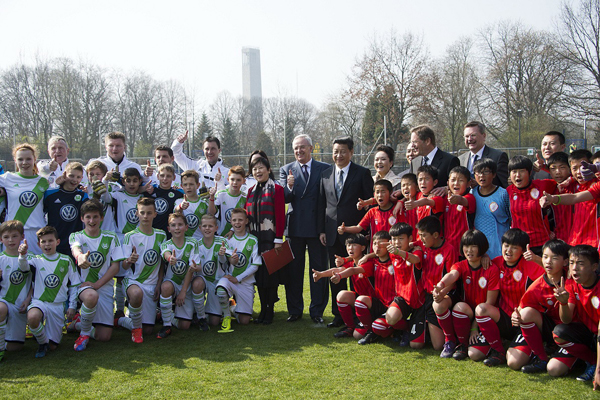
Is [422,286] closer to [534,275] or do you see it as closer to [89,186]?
[534,275]

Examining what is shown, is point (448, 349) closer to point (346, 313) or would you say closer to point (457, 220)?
point (346, 313)

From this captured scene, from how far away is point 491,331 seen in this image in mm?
4301

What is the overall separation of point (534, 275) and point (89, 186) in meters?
5.19

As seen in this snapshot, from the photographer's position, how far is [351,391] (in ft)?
12.4

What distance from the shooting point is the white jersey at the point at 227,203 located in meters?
6.35

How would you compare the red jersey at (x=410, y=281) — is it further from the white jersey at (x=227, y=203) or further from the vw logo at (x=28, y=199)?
the vw logo at (x=28, y=199)

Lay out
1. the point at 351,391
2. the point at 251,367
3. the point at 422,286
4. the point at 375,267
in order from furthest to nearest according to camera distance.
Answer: the point at 375,267 → the point at 422,286 → the point at 251,367 → the point at 351,391

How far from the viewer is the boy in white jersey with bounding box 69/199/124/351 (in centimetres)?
533

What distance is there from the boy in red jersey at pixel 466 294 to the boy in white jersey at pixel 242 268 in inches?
94.8

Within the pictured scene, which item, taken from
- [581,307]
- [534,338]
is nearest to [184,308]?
[534,338]

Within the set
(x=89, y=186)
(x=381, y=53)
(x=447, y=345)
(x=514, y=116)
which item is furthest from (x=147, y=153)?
(x=447, y=345)

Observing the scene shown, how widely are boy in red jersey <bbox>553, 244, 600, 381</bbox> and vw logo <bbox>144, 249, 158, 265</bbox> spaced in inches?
166

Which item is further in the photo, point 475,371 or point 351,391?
point 475,371

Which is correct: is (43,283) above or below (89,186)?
below
